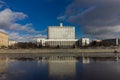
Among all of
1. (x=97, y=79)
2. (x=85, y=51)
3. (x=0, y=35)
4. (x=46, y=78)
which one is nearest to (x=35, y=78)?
(x=46, y=78)

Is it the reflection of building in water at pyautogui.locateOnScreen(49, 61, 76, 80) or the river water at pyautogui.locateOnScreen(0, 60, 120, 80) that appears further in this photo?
the reflection of building in water at pyautogui.locateOnScreen(49, 61, 76, 80)

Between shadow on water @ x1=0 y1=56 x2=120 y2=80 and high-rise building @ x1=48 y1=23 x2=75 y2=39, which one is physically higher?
high-rise building @ x1=48 y1=23 x2=75 y2=39

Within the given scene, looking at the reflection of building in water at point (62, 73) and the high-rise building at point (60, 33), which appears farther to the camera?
the high-rise building at point (60, 33)

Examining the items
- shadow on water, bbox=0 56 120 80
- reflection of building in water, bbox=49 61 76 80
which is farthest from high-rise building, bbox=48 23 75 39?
reflection of building in water, bbox=49 61 76 80

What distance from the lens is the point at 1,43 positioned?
418ft

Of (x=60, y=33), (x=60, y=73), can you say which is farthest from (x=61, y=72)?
(x=60, y=33)

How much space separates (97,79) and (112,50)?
229 feet

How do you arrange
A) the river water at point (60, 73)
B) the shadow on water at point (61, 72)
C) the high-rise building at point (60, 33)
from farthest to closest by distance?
the high-rise building at point (60, 33) < the shadow on water at point (61, 72) < the river water at point (60, 73)

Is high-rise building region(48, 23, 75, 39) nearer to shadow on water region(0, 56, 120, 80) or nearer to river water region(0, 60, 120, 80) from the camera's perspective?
shadow on water region(0, 56, 120, 80)

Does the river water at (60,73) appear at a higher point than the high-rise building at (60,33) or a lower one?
lower

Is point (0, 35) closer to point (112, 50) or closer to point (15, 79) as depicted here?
point (112, 50)

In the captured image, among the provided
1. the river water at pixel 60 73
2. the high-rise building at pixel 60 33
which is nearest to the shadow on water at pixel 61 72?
the river water at pixel 60 73

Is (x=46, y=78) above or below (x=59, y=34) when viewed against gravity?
below

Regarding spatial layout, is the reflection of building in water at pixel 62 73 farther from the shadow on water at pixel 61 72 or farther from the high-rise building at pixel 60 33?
the high-rise building at pixel 60 33
